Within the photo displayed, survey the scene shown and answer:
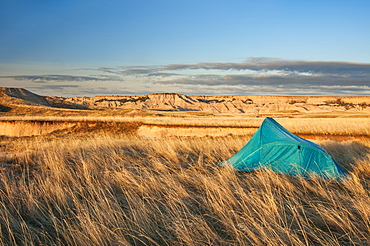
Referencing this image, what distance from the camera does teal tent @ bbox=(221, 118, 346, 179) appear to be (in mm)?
6410

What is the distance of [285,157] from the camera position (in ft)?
22.1

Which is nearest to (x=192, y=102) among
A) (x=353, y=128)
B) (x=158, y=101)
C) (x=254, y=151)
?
(x=158, y=101)

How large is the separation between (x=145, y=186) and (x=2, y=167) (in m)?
4.07

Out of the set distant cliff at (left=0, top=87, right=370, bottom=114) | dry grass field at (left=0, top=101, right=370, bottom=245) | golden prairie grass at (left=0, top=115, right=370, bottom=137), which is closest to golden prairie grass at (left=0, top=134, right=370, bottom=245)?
dry grass field at (left=0, top=101, right=370, bottom=245)

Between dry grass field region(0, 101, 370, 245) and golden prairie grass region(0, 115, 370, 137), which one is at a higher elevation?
dry grass field region(0, 101, 370, 245)

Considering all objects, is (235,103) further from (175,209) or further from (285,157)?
(175,209)

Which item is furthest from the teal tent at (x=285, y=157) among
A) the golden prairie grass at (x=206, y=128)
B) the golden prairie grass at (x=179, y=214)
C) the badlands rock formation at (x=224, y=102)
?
the badlands rock formation at (x=224, y=102)

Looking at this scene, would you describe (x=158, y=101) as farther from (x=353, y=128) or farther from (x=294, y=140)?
(x=294, y=140)

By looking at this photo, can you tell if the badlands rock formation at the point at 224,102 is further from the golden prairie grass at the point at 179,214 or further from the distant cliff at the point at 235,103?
the golden prairie grass at the point at 179,214

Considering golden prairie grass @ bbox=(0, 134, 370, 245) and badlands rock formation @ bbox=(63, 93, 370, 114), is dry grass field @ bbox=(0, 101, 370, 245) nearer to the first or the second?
golden prairie grass @ bbox=(0, 134, 370, 245)

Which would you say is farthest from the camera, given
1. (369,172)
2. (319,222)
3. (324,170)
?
(369,172)

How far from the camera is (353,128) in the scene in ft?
70.7

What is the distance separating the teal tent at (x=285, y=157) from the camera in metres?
6.41

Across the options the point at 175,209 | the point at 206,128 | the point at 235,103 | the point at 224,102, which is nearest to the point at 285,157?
the point at 175,209
